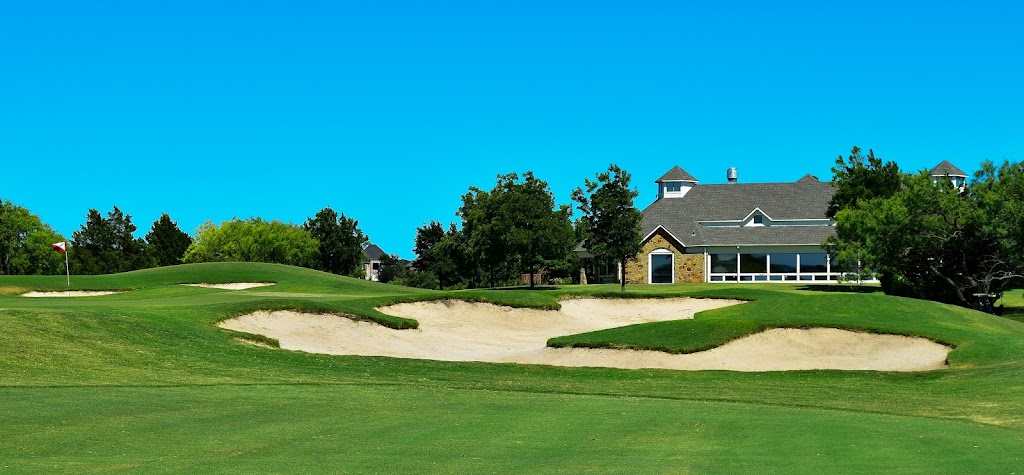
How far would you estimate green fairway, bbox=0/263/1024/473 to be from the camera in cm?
1248

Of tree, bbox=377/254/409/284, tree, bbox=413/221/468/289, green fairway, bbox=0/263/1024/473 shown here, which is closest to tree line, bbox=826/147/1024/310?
green fairway, bbox=0/263/1024/473

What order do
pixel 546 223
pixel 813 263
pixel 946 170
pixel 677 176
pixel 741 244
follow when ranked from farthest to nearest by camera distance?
1. pixel 946 170
2. pixel 677 176
3. pixel 813 263
4. pixel 741 244
5. pixel 546 223

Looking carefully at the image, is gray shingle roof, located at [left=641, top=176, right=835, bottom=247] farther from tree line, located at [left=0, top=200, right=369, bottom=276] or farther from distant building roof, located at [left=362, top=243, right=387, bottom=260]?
distant building roof, located at [left=362, top=243, right=387, bottom=260]

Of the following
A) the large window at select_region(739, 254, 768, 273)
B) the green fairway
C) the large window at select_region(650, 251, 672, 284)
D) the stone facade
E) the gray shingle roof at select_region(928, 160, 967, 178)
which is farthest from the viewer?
the gray shingle roof at select_region(928, 160, 967, 178)

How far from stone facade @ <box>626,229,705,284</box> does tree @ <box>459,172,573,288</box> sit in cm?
1174

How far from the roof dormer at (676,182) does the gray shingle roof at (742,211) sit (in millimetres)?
1517

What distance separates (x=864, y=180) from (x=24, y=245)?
85172mm

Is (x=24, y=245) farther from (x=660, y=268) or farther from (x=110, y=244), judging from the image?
(x=660, y=268)

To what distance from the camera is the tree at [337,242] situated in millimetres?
113750

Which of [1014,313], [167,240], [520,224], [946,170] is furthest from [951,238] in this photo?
[167,240]

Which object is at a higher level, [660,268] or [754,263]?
[754,263]

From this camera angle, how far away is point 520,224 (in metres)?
69.8

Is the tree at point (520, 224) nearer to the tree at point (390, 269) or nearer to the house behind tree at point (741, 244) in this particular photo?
the house behind tree at point (741, 244)

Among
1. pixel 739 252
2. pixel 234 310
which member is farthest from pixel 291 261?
pixel 234 310
